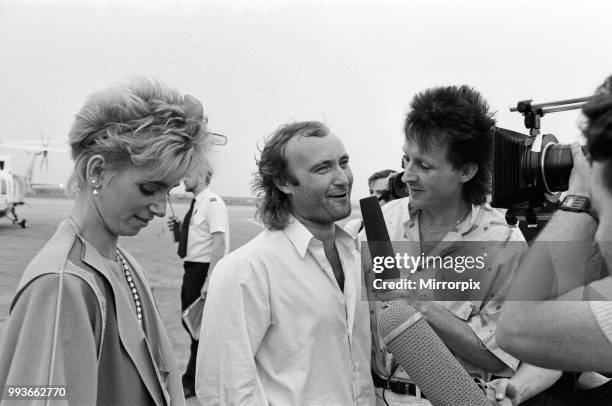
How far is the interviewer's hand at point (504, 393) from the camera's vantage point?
213 cm

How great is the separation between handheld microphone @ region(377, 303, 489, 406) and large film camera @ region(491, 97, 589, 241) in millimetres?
507

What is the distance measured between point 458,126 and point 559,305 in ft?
3.86

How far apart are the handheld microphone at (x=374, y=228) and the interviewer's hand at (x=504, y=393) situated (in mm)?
565

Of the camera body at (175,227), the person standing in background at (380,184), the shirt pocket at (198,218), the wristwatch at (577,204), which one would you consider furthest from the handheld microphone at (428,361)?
the camera body at (175,227)

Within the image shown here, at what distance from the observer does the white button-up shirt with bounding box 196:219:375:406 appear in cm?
239

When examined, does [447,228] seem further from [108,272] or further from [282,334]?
[108,272]

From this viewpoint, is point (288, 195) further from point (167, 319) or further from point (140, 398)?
point (167, 319)

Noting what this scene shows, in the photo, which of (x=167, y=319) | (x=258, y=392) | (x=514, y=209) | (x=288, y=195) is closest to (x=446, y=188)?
(x=514, y=209)

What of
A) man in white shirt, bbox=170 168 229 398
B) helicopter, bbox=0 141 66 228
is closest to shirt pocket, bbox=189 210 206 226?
man in white shirt, bbox=170 168 229 398

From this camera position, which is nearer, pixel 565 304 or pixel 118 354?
pixel 565 304

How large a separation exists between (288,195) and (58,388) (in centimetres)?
145

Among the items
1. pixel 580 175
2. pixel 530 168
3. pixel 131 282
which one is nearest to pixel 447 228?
pixel 530 168

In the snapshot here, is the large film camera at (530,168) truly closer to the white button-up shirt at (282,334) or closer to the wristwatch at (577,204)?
the wristwatch at (577,204)

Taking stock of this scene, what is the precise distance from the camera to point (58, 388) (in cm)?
148
